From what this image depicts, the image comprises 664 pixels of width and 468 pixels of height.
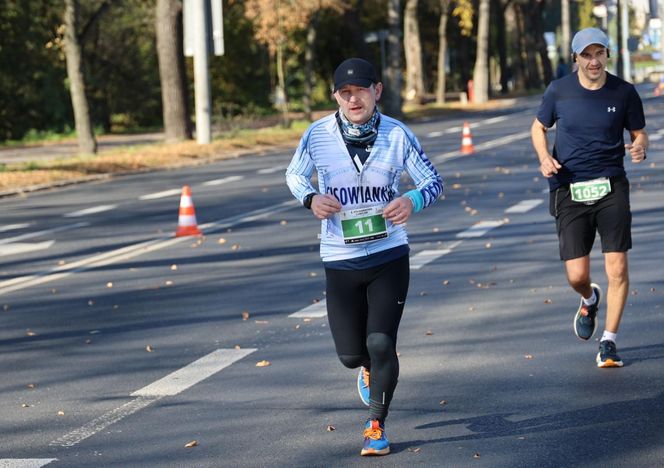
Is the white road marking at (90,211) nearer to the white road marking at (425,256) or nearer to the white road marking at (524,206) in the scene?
the white road marking at (524,206)

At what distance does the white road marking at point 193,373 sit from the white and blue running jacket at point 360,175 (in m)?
1.84

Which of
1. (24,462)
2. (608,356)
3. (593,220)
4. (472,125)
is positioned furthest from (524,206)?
(472,125)

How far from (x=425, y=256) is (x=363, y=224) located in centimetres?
768

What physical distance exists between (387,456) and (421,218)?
1152cm

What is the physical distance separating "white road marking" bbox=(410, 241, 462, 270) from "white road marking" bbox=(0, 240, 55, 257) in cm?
435

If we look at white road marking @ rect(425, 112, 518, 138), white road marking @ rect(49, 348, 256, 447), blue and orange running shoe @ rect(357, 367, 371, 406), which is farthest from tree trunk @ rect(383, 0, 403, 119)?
blue and orange running shoe @ rect(357, 367, 371, 406)

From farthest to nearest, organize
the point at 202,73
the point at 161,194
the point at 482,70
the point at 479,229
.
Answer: the point at 482,70
the point at 202,73
the point at 161,194
the point at 479,229

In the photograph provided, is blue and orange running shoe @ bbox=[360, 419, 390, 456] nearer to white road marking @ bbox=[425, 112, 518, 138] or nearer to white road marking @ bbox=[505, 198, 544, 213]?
white road marking @ bbox=[505, 198, 544, 213]

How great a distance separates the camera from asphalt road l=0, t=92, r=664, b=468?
7.00 meters

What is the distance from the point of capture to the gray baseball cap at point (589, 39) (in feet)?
28.5

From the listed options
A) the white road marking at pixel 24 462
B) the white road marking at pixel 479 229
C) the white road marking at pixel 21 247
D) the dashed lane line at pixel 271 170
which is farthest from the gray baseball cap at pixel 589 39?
the dashed lane line at pixel 271 170

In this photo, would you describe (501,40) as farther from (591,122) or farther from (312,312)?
(591,122)

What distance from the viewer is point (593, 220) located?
9.02 m

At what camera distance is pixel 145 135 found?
5097cm
